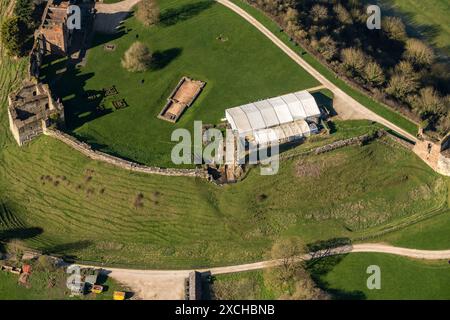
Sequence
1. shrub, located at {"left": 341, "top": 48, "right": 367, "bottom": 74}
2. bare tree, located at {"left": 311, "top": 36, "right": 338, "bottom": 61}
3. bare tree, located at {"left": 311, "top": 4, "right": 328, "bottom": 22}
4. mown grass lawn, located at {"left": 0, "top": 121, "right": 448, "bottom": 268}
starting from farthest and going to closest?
bare tree, located at {"left": 311, "top": 4, "right": 328, "bottom": 22}, bare tree, located at {"left": 311, "top": 36, "right": 338, "bottom": 61}, shrub, located at {"left": 341, "top": 48, "right": 367, "bottom": 74}, mown grass lawn, located at {"left": 0, "top": 121, "right": 448, "bottom": 268}

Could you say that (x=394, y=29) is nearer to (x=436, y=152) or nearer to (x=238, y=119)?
(x=436, y=152)

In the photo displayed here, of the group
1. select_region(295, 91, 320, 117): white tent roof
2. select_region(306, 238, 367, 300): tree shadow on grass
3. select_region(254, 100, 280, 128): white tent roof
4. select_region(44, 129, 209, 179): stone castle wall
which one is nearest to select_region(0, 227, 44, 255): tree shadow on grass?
select_region(44, 129, 209, 179): stone castle wall

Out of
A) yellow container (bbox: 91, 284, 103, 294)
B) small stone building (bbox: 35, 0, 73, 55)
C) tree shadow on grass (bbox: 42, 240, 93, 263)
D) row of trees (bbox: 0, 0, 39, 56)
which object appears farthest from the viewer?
small stone building (bbox: 35, 0, 73, 55)

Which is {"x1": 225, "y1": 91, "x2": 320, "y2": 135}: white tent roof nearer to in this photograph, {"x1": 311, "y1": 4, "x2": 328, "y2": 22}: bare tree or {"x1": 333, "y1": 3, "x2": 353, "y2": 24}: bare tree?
{"x1": 311, "y1": 4, "x2": 328, "y2": 22}: bare tree

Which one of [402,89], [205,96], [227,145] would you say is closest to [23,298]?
[227,145]

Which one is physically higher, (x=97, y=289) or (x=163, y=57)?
(x=163, y=57)

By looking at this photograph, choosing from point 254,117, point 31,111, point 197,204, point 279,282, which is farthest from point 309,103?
point 31,111

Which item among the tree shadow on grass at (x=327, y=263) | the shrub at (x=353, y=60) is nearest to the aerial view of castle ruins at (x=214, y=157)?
the tree shadow on grass at (x=327, y=263)
